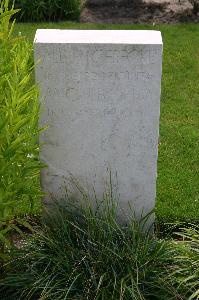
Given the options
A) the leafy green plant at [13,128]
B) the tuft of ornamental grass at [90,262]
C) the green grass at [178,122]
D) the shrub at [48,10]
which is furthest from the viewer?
the shrub at [48,10]

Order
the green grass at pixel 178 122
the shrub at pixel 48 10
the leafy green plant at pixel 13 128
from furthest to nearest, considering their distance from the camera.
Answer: the shrub at pixel 48 10
the green grass at pixel 178 122
the leafy green plant at pixel 13 128

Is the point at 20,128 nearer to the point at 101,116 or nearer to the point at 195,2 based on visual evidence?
the point at 101,116

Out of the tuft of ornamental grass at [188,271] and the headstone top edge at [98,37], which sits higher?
the headstone top edge at [98,37]

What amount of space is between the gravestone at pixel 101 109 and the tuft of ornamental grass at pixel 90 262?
20 cm

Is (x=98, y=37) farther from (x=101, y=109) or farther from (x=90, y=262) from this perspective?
(x=90, y=262)

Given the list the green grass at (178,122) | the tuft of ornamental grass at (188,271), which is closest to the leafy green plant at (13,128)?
the tuft of ornamental grass at (188,271)

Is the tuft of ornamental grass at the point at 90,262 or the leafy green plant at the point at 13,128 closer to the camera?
the leafy green plant at the point at 13,128

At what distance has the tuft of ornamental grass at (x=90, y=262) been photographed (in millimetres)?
3893

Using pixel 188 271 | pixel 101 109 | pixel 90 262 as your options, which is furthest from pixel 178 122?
pixel 90 262

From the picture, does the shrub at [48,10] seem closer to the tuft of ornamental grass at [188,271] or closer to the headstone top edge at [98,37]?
the headstone top edge at [98,37]

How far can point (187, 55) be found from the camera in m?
7.94

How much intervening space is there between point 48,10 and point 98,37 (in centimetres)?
523

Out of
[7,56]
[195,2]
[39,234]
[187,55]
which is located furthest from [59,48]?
[195,2]

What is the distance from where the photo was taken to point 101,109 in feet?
13.5
